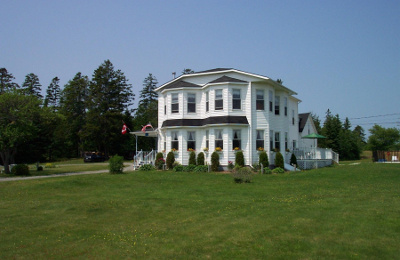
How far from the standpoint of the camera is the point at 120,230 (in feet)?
29.3

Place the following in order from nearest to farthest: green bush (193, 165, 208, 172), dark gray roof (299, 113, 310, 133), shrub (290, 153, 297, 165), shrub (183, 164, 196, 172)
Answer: green bush (193, 165, 208, 172) < shrub (183, 164, 196, 172) < shrub (290, 153, 297, 165) < dark gray roof (299, 113, 310, 133)

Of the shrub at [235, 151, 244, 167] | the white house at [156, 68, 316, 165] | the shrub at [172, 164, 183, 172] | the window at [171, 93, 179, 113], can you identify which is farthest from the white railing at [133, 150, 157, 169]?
the shrub at [235, 151, 244, 167]

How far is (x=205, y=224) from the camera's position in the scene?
9.16 m

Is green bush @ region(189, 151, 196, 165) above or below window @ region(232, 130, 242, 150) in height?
below

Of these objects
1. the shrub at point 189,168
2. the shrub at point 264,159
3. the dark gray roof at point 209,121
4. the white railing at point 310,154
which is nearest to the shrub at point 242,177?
the shrub at point 264,159

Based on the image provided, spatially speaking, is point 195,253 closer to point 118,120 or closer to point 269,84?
point 269,84

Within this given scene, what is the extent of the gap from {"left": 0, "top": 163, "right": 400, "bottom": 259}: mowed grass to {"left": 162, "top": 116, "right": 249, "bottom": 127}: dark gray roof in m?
→ 11.1

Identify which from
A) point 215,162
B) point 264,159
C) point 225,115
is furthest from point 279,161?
point 225,115

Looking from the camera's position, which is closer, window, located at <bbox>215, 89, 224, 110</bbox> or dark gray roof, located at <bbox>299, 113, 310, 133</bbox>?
window, located at <bbox>215, 89, 224, 110</bbox>

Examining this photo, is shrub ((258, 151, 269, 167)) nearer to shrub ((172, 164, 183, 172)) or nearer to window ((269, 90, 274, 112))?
window ((269, 90, 274, 112))

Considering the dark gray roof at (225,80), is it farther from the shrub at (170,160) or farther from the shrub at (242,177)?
the shrub at (242,177)

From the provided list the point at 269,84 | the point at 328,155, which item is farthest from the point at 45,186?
the point at 328,155

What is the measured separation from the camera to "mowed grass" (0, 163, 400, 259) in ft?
23.3

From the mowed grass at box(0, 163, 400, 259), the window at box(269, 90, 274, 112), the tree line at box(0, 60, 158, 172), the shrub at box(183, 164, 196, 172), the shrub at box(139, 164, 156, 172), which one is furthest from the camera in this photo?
the tree line at box(0, 60, 158, 172)
